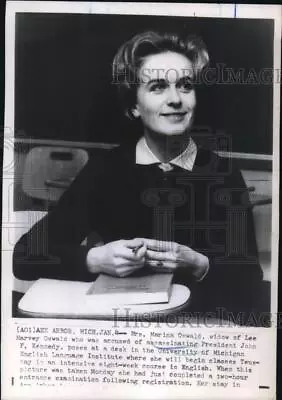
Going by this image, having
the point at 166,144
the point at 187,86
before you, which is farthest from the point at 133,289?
the point at 187,86

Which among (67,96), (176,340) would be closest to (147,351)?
(176,340)

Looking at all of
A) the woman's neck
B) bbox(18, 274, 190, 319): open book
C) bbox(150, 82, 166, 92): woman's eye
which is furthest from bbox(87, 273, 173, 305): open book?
bbox(150, 82, 166, 92): woman's eye

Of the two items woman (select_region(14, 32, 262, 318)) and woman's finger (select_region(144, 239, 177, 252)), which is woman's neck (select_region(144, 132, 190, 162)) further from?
woman's finger (select_region(144, 239, 177, 252))

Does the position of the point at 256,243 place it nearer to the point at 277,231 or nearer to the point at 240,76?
the point at 277,231

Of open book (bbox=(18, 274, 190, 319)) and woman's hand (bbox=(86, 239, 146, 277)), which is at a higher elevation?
woman's hand (bbox=(86, 239, 146, 277))

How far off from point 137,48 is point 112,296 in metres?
0.43

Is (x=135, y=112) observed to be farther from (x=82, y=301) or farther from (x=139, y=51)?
(x=82, y=301)

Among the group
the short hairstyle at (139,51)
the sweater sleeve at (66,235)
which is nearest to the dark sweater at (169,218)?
the sweater sleeve at (66,235)

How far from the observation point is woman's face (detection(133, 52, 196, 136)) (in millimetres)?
895

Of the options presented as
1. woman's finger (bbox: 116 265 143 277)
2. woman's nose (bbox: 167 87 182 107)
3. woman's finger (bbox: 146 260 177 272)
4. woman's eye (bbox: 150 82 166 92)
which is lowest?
woman's finger (bbox: 116 265 143 277)

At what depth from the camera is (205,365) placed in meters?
0.92

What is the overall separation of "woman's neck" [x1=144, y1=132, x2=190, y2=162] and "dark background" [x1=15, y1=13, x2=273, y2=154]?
34 mm

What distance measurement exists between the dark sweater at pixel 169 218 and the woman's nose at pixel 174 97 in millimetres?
98

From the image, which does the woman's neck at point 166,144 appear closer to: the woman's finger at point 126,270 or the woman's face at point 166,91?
the woman's face at point 166,91
